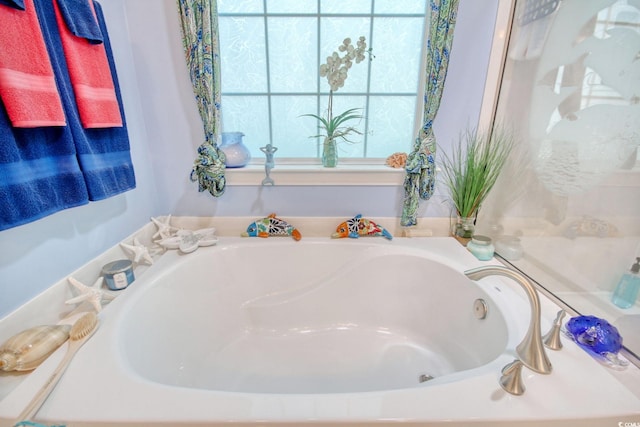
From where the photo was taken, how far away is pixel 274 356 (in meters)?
1.25

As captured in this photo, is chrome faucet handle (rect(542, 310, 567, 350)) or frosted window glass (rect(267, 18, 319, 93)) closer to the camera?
chrome faucet handle (rect(542, 310, 567, 350))

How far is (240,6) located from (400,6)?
2.78ft

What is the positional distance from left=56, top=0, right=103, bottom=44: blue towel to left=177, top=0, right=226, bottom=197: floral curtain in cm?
35

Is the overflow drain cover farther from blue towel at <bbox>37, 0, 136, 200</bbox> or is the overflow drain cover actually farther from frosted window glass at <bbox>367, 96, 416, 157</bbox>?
blue towel at <bbox>37, 0, 136, 200</bbox>

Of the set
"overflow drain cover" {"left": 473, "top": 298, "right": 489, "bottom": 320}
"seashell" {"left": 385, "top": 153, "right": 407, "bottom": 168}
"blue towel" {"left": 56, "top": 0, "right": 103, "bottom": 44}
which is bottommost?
"overflow drain cover" {"left": 473, "top": 298, "right": 489, "bottom": 320}

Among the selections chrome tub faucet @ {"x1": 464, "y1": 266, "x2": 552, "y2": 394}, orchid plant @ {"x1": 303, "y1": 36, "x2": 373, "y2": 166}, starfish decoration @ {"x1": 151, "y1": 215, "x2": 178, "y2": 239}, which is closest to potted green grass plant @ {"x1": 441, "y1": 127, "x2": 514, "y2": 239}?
orchid plant @ {"x1": 303, "y1": 36, "x2": 373, "y2": 166}

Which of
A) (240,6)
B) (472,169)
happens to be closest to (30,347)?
(240,6)

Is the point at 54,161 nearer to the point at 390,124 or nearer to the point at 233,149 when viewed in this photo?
the point at 233,149

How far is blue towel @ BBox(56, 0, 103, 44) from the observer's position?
84 centimetres

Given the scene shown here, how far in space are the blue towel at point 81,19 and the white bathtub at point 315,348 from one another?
899 millimetres

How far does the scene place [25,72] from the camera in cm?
71

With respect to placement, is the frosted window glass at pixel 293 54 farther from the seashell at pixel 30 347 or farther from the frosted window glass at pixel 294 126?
the seashell at pixel 30 347

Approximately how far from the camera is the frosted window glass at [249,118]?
5.00 feet

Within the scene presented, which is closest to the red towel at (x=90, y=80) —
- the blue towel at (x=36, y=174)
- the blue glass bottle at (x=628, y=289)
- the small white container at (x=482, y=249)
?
the blue towel at (x=36, y=174)
